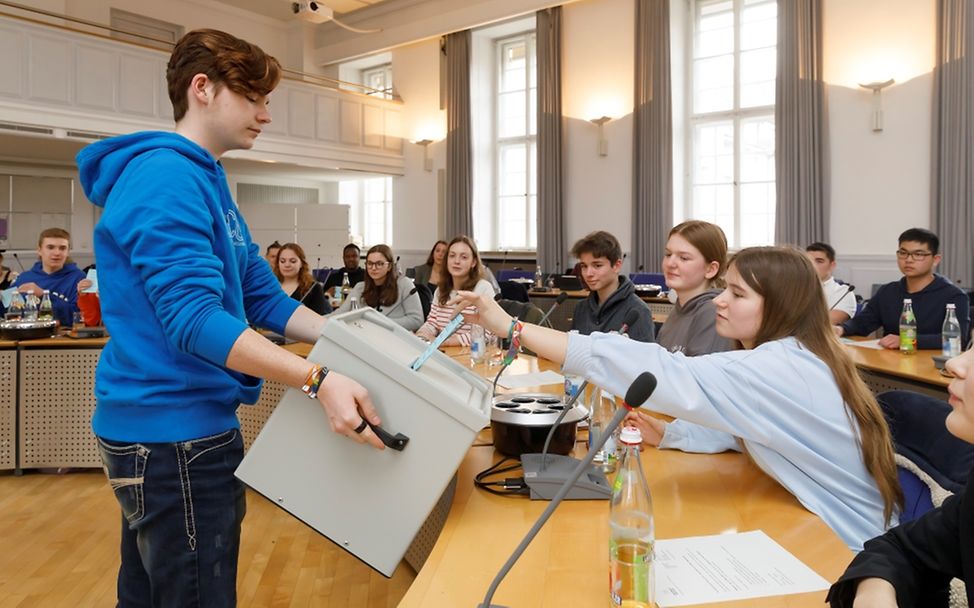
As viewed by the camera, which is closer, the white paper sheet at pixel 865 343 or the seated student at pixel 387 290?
the white paper sheet at pixel 865 343

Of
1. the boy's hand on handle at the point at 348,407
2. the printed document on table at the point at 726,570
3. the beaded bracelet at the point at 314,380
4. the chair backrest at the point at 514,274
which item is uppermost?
the chair backrest at the point at 514,274

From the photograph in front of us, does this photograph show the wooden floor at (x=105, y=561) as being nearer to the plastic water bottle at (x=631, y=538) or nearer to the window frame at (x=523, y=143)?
the plastic water bottle at (x=631, y=538)

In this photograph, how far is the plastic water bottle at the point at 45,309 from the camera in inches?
168

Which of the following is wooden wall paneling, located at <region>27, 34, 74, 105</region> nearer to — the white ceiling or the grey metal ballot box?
the white ceiling

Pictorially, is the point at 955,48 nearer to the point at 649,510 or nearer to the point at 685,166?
the point at 685,166

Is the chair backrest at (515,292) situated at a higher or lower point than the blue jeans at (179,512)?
higher

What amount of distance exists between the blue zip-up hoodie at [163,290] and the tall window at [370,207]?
12.3 m

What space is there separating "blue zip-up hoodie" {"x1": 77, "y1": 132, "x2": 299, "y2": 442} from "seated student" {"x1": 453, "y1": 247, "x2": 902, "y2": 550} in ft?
1.96

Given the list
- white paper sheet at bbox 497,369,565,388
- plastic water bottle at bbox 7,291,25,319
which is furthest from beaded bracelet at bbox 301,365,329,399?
plastic water bottle at bbox 7,291,25,319

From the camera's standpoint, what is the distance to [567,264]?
10430 mm

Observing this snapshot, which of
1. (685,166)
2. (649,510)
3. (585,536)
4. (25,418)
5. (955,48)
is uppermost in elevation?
(955,48)

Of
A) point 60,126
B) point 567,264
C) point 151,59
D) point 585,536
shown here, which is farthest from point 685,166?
point 585,536

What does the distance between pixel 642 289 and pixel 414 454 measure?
6.50 metres

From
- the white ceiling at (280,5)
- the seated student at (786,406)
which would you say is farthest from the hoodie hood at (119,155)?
the white ceiling at (280,5)
